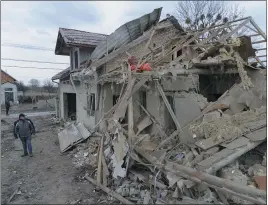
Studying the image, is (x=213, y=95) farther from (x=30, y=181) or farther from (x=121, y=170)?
(x=30, y=181)

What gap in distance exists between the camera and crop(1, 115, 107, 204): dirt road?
21.8 feet

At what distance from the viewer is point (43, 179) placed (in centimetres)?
798

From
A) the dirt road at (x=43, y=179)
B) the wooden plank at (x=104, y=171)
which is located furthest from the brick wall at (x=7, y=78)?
the wooden plank at (x=104, y=171)

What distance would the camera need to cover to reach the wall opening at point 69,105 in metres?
17.8

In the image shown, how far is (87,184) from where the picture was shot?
735cm

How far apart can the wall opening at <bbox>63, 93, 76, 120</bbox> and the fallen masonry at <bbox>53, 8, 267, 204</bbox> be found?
680cm

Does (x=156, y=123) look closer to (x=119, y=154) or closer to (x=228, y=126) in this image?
(x=119, y=154)

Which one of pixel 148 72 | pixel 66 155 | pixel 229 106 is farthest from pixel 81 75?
pixel 229 106

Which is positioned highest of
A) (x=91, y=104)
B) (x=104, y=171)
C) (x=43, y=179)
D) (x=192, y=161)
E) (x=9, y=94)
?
(x=9, y=94)

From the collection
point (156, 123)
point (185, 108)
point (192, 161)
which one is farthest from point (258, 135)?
point (156, 123)

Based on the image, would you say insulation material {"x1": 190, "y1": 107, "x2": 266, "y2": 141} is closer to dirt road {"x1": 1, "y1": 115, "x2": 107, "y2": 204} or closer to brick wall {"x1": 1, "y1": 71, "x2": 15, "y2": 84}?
dirt road {"x1": 1, "y1": 115, "x2": 107, "y2": 204}

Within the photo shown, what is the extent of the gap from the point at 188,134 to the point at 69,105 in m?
12.2

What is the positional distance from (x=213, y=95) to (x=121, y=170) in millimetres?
5569

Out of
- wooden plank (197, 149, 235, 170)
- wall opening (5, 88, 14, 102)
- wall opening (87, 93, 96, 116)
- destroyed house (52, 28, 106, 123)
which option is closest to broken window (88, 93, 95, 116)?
wall opening (87, 93, 96, 116)
